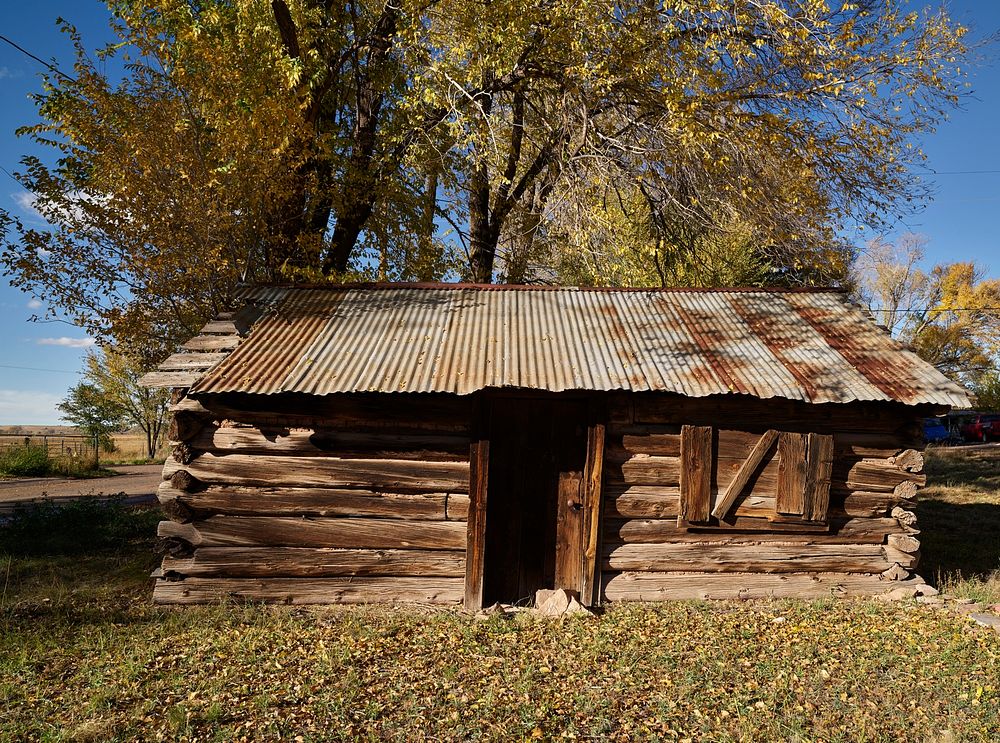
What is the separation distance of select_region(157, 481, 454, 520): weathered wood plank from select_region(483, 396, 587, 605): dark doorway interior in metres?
0.76

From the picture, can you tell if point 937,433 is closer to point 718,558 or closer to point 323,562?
point 718,558

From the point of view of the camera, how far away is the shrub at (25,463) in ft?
58.7

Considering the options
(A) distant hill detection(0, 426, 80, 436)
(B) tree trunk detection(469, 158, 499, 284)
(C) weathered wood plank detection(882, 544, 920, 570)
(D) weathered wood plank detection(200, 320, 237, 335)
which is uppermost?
(B) tree trunk detection(469, 158, 499, 284)

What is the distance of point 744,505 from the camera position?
686 centimetres

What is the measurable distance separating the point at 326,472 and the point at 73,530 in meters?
5.77

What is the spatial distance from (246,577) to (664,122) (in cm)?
1041

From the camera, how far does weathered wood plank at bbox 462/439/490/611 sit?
6602 mm

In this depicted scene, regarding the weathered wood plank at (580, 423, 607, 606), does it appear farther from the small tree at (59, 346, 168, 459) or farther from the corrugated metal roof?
the small tree at (59, 346, 168, 459)

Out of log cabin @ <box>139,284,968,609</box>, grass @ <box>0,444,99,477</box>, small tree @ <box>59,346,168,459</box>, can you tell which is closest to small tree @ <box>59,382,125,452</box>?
small tree @ <box>59,346,168,459</box>

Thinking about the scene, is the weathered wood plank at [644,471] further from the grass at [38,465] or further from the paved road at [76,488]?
the grass at [38,465]

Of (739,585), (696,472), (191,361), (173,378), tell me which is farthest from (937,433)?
(173,378)

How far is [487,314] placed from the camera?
8.20 m

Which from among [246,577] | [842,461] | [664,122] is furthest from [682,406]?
[664,122]

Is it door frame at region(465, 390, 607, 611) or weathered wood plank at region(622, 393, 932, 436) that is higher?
weathered wood plank at region(622, 393, 932, 436)
